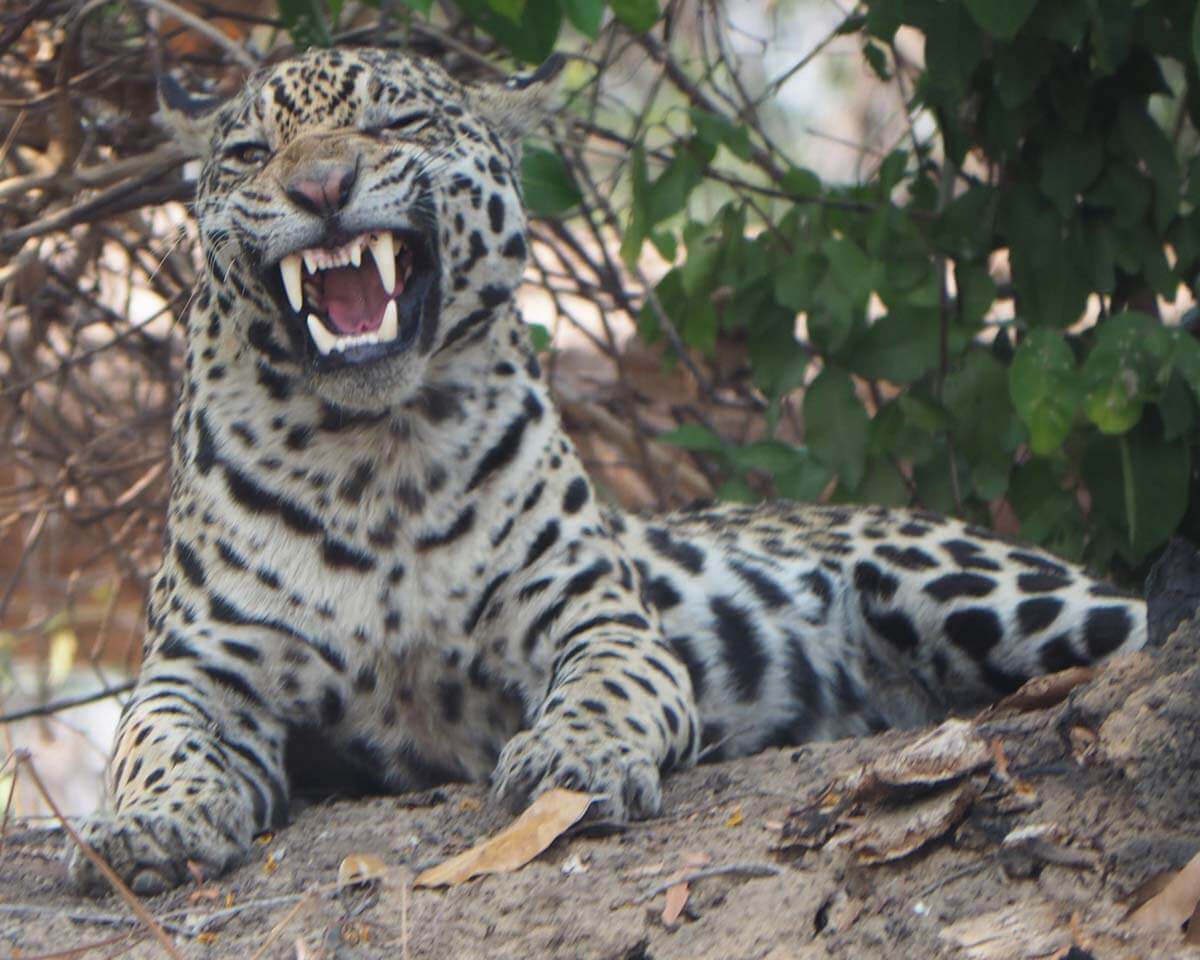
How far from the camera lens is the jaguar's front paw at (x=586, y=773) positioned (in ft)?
11.9

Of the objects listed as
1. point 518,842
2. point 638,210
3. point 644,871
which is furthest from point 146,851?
point 638,210

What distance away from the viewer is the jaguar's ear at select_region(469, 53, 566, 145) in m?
5.06

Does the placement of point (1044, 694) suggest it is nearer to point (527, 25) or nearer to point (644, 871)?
point (644, 871)

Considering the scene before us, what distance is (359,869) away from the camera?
3.39 metres

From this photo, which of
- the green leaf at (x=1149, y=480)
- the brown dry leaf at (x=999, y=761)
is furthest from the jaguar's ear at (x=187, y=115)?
Result: the brown dry leaf at (x=999, y=761)

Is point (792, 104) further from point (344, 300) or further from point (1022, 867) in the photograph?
point (1022, 867)

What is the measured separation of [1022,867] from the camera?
9.31ft

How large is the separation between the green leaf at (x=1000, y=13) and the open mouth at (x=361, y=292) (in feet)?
5.10

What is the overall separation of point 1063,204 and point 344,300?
245 centimetres

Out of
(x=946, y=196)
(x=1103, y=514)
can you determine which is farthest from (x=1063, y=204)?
(x=1103, y=514)

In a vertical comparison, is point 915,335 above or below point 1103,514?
above

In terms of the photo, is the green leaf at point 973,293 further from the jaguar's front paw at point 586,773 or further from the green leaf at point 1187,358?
the jaguar's front paw at point 586,773

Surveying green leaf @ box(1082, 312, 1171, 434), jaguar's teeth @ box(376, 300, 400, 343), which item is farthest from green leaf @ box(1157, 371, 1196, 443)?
jaguar's teeth @ box(376, 300, 400, 343)

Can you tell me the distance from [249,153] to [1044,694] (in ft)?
7.76
